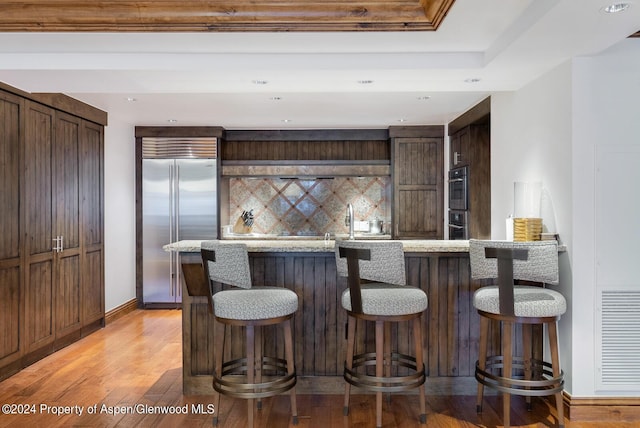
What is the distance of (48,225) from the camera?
4.10 metres

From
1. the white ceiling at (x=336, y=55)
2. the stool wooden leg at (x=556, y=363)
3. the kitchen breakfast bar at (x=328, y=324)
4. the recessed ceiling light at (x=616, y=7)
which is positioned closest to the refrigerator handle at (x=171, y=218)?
the white ceiling at (x=336, y=55)

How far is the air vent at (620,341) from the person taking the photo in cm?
286

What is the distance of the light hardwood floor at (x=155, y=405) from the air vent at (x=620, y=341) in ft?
0.85

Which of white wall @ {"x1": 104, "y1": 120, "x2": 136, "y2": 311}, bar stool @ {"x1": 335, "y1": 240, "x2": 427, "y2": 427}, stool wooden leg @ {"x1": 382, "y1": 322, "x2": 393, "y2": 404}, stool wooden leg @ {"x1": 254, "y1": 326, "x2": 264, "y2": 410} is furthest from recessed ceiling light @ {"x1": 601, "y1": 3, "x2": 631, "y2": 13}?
white wall @ {"x1": 104, "y1": 120, "x2": 136, "y2": 311}

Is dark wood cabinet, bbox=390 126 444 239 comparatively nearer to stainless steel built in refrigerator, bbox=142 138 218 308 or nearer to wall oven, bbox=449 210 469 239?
wall oven, bbox=449 210 469 239

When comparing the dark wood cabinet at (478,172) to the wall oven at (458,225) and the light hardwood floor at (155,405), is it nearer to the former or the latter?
the wall oven at (458,225)

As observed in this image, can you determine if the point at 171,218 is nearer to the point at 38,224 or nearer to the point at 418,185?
the point at 38,224

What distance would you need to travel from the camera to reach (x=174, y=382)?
11.3 feet

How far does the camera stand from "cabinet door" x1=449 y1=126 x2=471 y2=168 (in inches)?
197

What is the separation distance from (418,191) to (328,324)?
121 inches

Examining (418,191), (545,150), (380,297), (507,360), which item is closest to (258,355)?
(380,297)

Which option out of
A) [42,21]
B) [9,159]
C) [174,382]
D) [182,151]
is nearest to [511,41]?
[42,21]

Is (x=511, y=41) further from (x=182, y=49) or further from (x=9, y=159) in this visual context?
(x=9, y=159)

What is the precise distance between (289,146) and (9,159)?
3.27m
